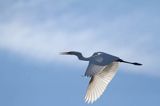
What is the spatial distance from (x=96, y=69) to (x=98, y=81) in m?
2.88

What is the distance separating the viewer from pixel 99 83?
33.4 metres

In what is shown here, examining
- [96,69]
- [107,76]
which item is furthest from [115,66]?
[96,69]

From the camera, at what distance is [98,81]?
33.5m

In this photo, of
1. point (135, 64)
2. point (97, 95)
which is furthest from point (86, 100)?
point (135, 64)

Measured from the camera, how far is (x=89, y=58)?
104 ft

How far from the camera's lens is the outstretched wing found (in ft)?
109

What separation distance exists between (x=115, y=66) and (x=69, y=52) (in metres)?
1.97

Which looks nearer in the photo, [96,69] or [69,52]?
[96,69]

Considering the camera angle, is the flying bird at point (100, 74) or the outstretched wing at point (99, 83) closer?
the flying bird at point (100, 74)

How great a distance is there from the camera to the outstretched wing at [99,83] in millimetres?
33188

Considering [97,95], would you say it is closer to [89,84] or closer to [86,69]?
[89,84]

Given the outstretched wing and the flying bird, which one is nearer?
the flying bird

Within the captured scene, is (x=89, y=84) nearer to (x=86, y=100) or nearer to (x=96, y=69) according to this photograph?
(x=86, y=100)

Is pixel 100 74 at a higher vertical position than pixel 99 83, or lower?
higher
